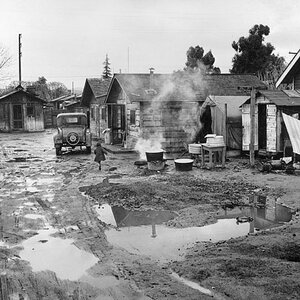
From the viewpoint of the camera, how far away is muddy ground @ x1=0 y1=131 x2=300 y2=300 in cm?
570

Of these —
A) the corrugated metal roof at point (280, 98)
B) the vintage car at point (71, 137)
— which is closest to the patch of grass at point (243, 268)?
the corrugated metal roof at point (280, 98)

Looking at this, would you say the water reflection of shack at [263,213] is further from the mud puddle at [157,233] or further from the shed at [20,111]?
the shed at [20,111]

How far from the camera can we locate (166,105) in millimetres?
22922

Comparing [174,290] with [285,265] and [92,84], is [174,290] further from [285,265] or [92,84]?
[92,84]

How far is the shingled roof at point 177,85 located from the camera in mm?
22875

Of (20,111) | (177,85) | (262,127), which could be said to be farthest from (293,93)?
(20,111)

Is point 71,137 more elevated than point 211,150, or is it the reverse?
point 71,137

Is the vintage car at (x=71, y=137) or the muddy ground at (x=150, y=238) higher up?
the vintage car at (x=71, y=137)

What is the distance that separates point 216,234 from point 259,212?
2.05 meters

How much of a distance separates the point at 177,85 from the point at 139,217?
15297mm

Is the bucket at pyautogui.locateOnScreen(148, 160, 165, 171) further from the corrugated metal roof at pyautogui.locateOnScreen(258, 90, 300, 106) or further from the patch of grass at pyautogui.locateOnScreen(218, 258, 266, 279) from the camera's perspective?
the patch of grass at pyautogui.locateOnScreen(218, 258, 266, 279)

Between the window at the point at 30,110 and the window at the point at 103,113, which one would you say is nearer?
the window at the point at 103,113

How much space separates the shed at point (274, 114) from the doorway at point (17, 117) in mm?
27895

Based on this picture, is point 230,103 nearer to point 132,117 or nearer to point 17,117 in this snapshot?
point 132,117
